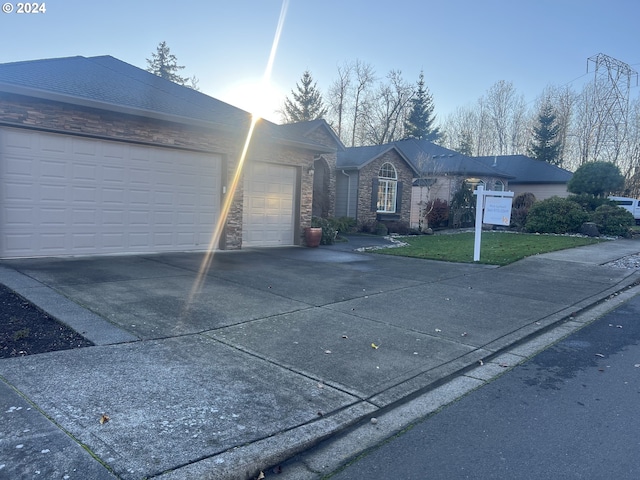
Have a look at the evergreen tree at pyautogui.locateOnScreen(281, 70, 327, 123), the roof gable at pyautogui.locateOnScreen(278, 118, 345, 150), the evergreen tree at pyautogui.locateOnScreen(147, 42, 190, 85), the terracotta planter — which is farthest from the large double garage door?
the evergreen tree at pyautogui.locateOnScreen(147, 42, 190, 85)

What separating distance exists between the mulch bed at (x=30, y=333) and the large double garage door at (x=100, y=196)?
4270 mm

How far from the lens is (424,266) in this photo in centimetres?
1141

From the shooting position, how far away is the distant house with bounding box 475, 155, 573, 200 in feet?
103

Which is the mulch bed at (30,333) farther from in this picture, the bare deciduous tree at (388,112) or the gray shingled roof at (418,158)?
the bare deciduous tree at (388,112)

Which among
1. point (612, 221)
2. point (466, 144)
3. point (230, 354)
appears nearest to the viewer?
point (230, 354)

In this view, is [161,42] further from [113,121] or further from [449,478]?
[449,478]

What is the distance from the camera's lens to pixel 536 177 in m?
32.4

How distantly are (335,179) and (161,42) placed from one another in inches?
1383

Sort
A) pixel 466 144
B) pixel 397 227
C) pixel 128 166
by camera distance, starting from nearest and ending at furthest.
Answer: pixel 128 166 → pixel 397 227 → pixel 466 144

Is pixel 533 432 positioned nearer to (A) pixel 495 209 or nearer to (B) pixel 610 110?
(A) pixel 495 209

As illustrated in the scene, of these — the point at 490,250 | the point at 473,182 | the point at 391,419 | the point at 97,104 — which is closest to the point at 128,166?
the point at 97,104

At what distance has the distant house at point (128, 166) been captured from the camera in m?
9.47

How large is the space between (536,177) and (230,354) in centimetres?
3237

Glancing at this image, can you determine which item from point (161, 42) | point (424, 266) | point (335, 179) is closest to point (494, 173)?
point (335, 179)
